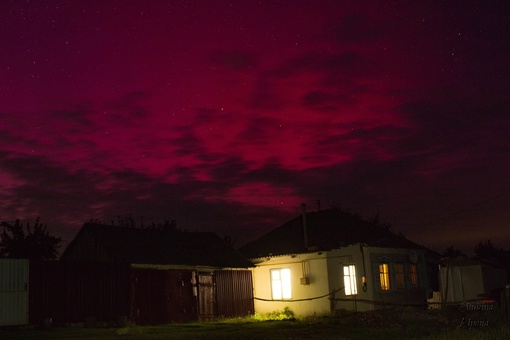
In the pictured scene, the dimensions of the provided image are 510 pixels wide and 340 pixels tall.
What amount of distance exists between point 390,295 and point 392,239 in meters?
3.30

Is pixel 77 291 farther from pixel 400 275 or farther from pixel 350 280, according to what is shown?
pixel 400 275

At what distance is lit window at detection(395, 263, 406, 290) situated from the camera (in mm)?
29659

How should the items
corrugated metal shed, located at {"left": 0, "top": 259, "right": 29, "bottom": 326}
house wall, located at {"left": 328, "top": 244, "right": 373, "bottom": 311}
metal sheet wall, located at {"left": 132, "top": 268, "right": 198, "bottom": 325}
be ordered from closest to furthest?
corrugated metal shed, located at {"left": 0, "top": 259, "right": 29, "bottom": 326}
metal sheet wall, located at {"left": 132, "top": 268, "right": 198, "bottom": 325}
house wall, located at {"left": 328, "top": 244, "right": 373, "bottom": 311}

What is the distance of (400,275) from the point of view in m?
30.0

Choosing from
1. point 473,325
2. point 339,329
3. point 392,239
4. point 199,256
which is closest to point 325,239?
point 392,239

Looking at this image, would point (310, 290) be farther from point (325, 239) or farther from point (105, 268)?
point (105, 268)

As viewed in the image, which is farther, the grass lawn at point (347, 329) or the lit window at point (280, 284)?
the lit window at point (280, 284)

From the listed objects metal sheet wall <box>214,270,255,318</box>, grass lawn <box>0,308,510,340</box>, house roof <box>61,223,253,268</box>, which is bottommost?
grass lawn <box>0,308,510,340</box>

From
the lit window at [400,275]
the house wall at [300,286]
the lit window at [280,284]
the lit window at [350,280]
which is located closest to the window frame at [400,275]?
the lit window at [400,275]

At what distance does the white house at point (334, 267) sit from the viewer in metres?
27.3

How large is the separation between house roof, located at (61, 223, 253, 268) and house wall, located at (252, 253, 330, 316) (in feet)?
4.40

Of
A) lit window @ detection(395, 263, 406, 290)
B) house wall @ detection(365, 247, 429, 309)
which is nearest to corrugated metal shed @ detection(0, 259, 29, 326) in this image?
house wall @ detection(365, 247, 429, 309)

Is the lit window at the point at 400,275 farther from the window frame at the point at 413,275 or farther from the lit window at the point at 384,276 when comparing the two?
the lit window at the point at 384,276

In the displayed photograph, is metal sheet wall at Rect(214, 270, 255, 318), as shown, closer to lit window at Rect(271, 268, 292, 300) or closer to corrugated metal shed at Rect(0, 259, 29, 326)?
lit window at Rect(271, 268, 292, 300)
